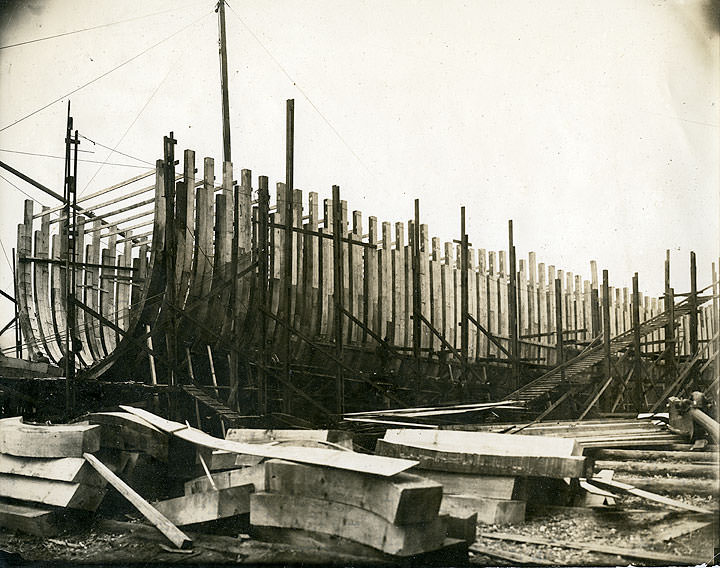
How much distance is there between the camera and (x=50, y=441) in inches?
266

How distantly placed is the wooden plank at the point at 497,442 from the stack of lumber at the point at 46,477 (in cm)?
281

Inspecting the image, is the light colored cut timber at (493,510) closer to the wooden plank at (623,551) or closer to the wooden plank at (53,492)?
the wooden plank at (623,551)

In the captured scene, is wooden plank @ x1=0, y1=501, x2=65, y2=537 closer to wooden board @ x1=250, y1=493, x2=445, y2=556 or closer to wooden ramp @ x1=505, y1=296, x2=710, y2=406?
wooden board @ x1=250, y1=493, x2=445, y2=556

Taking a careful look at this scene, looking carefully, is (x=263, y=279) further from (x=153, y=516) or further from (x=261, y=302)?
(x=153, y=516)

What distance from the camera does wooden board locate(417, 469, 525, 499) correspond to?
6.31 meters

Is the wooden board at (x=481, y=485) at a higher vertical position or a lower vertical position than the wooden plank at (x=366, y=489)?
lower

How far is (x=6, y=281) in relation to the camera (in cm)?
1038

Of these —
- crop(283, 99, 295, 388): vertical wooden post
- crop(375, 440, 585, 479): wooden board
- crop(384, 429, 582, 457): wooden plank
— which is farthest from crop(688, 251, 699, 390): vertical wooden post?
crop(375, 440, 585, 479): wooden board

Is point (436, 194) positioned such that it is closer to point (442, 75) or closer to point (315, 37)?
point (442, 75)

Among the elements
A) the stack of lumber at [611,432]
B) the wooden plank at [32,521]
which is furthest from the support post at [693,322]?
the wooden plank at [32,521]

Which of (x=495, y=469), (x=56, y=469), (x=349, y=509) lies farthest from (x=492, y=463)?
(x=56, y=469)

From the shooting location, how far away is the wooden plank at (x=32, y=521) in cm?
645

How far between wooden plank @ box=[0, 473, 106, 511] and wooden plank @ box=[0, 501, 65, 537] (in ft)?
0.33

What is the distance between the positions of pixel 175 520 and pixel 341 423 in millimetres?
3596
